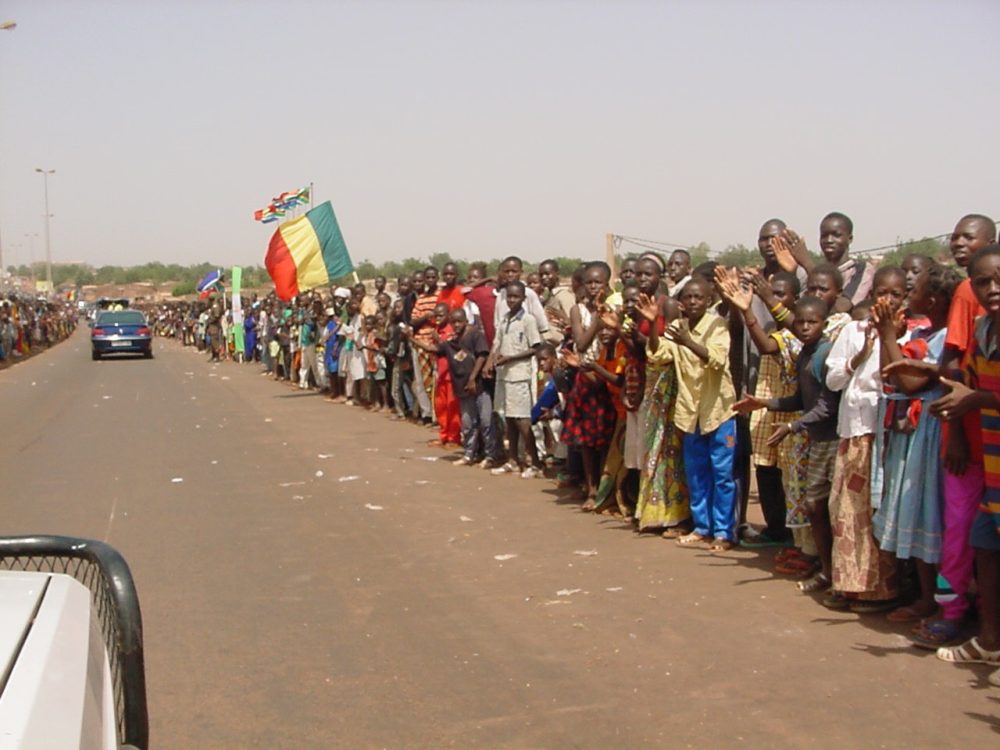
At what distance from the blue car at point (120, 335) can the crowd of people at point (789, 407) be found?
24817 mm

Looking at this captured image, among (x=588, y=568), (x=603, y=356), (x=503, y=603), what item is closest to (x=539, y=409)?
(x=603, y=356)

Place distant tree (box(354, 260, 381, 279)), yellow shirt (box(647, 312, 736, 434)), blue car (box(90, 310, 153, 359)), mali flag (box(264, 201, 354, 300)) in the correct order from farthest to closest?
distant tree (box(354, 260, 381, 279)) < blue car (box(90, 310, 153, 359)) < mali flag (box(264, 201, 354, 300)) < yellow shirt (box(647, 312, 736, 434))

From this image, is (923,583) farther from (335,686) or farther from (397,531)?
(397,531)

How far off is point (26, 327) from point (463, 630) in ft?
133

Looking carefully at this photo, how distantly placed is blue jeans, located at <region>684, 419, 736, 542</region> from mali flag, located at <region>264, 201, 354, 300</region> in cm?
1276

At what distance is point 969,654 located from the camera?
5.09 metres

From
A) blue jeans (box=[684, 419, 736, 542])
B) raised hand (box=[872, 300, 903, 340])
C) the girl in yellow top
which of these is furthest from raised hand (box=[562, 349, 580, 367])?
raised hand (box=[872, 300, 903, 340])

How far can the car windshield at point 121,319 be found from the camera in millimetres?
35312

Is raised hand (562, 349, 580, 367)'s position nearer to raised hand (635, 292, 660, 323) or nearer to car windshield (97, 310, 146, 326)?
raised hand (635, 292, 660, 323)

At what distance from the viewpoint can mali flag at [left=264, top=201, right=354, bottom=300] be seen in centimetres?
1950

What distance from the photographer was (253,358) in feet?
113

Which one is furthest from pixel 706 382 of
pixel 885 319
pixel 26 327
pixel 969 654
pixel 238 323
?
pixel 26 327

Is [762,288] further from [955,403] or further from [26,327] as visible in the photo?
[26,327]

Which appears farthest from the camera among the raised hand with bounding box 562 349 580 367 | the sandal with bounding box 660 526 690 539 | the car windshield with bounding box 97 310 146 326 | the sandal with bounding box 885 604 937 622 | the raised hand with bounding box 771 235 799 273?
the car windshield with bounding box 97 310 146 326
